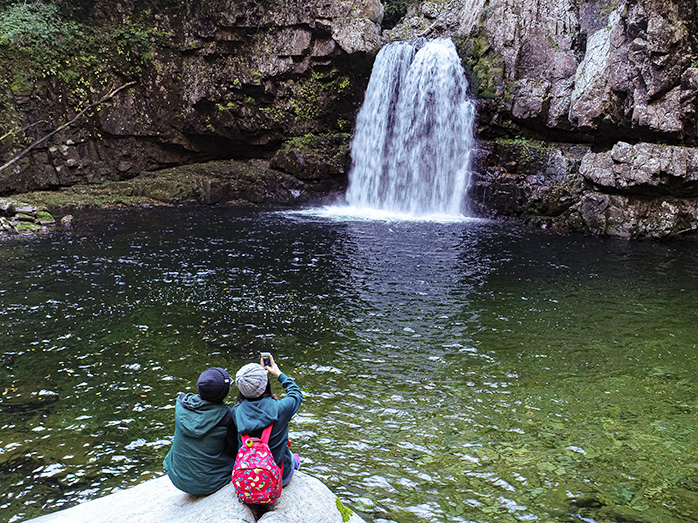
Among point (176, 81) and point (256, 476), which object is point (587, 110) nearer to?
point (176, 81)

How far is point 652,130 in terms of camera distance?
18062 mm

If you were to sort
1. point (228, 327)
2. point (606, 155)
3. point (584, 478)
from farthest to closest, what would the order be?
point (606, 155)
point (228, 327)
point (584, 478)

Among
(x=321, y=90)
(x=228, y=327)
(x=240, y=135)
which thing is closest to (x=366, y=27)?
(x=321, y=90)

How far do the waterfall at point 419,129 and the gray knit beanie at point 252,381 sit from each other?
20300 mm

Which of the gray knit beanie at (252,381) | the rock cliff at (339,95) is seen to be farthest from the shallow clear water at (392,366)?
the rock cliff at (339,95)

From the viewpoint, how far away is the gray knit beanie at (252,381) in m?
4.08

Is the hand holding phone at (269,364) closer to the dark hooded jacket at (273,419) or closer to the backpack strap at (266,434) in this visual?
the dark hooded jacket at (273,419)

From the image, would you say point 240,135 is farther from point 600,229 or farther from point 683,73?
point 683,73

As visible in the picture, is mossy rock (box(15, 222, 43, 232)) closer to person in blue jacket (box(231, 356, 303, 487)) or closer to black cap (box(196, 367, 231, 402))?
black cap (box(196, 367, 231, 402))

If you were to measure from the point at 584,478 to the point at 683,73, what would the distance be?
16582mm

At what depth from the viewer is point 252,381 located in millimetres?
4078

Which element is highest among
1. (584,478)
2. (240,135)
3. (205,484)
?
(240,135)

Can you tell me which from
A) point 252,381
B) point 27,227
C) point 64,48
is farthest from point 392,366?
point 64,48

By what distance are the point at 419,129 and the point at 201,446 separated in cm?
2168
